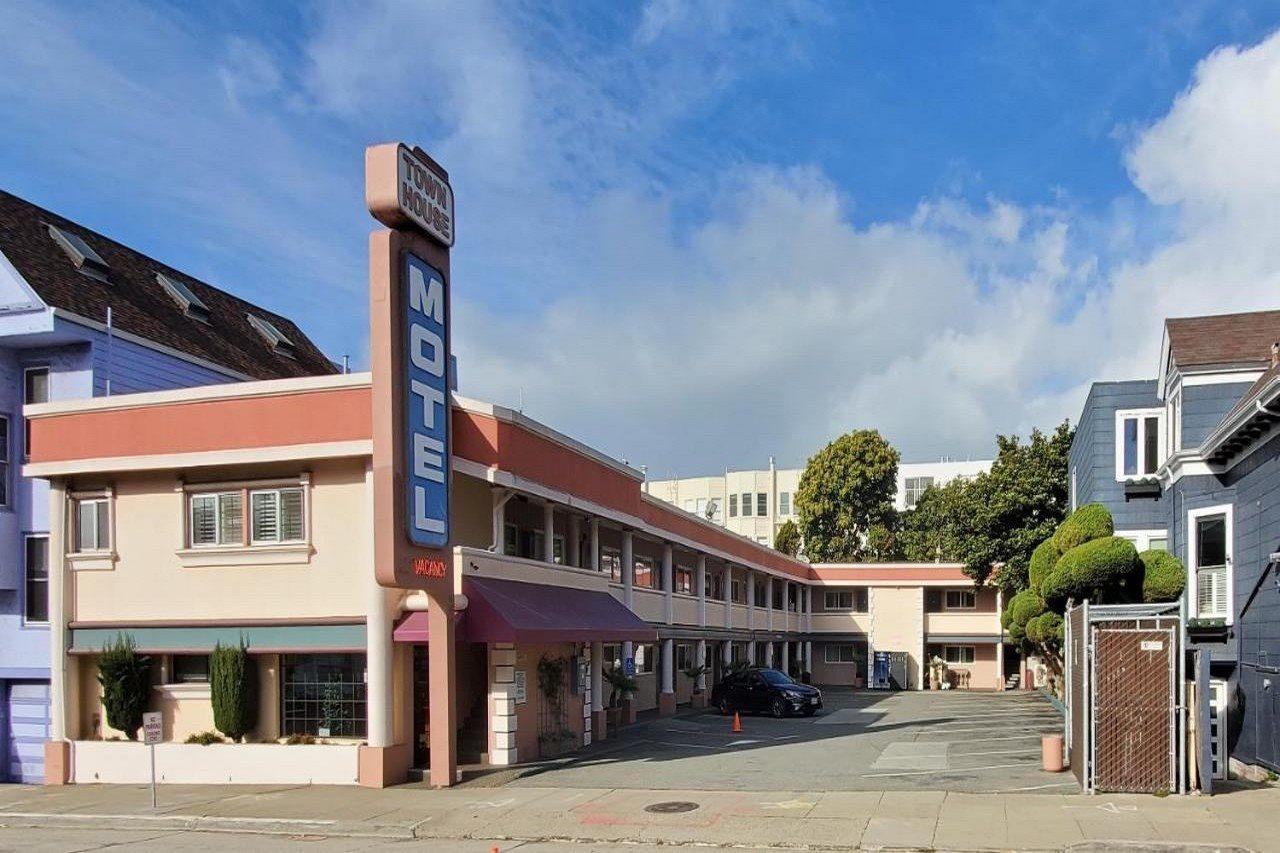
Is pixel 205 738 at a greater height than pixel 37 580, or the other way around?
pixel 37 580

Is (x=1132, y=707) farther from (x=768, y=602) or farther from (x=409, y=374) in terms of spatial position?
(x=768, y=602)

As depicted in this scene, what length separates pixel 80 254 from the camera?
27938 mm

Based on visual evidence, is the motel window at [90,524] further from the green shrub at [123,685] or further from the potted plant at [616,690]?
the potted plant at [616,690]

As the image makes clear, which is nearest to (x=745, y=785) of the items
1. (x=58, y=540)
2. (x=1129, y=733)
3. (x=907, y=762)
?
(x=907, y=762)

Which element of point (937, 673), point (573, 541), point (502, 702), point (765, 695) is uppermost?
point (573, 541)

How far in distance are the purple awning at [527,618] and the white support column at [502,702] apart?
2.58ft

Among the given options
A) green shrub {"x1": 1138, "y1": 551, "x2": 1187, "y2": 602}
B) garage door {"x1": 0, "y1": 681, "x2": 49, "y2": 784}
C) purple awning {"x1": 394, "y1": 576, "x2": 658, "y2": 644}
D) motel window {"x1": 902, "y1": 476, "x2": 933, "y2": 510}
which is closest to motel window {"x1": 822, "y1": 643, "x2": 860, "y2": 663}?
green shrub {"x1": 1138, "y1": 551, "x2": 1187, "y2": 602}

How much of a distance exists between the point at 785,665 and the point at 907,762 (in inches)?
1341

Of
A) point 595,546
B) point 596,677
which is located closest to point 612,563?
point 595,546

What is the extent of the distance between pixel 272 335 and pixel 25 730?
13855 millimetres

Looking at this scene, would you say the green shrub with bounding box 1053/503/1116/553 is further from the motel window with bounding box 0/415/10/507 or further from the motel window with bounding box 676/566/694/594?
the motel window with bounding box 0/415/10/507

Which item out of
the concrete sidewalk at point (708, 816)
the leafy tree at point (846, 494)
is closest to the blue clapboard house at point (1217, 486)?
the concrete sidewalk at point (708, 816)

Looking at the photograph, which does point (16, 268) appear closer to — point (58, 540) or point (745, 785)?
point (58, 540)

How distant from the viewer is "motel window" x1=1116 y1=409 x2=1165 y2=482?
2922 centimetres
